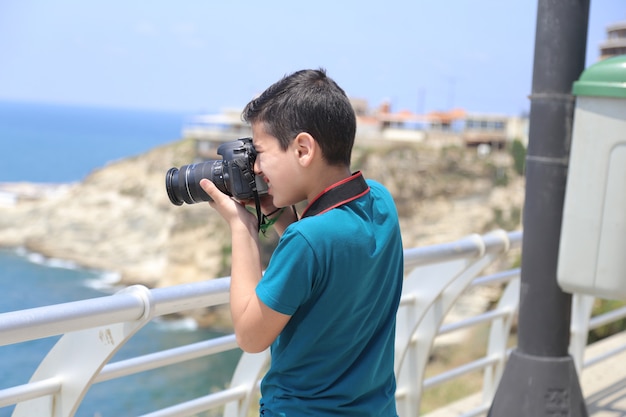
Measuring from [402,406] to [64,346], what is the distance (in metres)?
1.50

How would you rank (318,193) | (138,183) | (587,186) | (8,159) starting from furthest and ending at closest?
(8,159), (138,183), (587,186), (318,193)

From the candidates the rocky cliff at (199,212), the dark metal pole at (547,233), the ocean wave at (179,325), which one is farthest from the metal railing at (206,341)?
the ocean wave at (179,325)

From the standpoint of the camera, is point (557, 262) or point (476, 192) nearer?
point (557, 262)

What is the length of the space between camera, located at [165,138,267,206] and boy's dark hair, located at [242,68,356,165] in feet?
0.23

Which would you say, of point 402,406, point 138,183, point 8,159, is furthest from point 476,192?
point 8,159

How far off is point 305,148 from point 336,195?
103mm

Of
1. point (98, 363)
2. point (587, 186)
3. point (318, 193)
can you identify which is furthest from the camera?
point (587, 186)

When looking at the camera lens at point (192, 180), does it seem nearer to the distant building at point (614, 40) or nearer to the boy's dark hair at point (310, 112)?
the boy's dark hair at point (310, 112)

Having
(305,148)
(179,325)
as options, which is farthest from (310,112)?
(179,325)

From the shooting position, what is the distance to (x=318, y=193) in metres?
1.55

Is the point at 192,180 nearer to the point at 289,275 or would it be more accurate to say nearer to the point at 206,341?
the point at 289,275

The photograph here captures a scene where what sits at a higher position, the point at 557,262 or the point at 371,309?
the point at 371,309

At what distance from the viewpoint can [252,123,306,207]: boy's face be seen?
1.53 metres

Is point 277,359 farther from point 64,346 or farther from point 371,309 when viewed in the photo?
point 64,346
